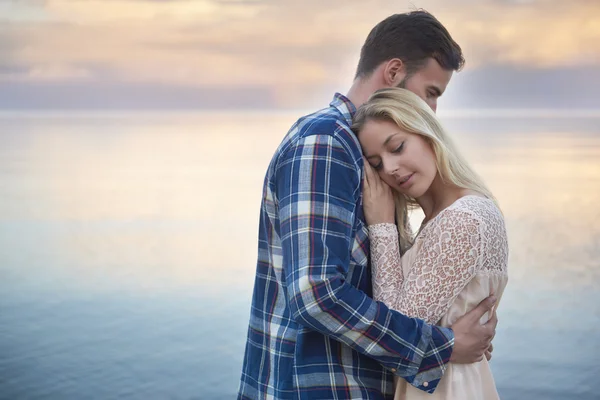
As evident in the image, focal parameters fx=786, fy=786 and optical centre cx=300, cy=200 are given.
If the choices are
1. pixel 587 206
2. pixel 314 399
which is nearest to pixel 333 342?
pixel 314 399

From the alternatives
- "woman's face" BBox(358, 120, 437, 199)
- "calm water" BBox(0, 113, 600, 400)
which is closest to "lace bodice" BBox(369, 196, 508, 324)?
"woman's face" BBox(358, 120, 437, 199)

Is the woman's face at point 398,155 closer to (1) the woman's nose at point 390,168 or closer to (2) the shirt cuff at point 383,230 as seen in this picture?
(1) the woman's nose at point 390,168

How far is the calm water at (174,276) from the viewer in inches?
240

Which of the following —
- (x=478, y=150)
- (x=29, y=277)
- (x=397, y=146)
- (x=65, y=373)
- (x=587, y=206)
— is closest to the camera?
(x=397, y=146)

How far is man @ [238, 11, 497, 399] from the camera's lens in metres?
1.63

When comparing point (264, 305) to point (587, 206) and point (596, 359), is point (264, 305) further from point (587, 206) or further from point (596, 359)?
point (587, 206)

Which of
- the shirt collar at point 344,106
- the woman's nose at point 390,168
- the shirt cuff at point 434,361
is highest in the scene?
the shirt collar at point 344,106

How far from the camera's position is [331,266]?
1611mm

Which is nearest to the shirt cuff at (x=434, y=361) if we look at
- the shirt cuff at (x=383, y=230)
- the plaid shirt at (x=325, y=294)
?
the plaid shirt at (x=325, y=294)

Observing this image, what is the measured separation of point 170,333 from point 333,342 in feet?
16.0

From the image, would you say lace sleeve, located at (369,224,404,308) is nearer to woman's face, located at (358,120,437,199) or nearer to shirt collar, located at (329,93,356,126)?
woman's face, located at (358,120,437,199)

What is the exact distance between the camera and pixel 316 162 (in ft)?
5.42

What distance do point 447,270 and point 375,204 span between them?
22 centimetres

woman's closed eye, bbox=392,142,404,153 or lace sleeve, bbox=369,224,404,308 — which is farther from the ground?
woman's closed eye, bbox=392,142,404,153
